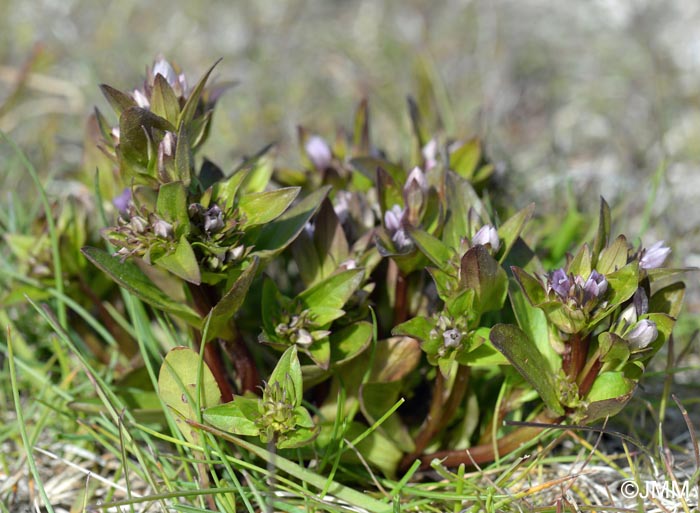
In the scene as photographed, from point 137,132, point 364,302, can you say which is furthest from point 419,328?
point 137,132

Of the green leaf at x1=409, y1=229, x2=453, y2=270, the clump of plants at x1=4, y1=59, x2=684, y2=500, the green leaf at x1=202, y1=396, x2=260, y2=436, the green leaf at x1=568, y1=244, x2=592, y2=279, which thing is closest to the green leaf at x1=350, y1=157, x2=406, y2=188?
the clump of plants at x1=4, y1=59, x2=684, y2=500

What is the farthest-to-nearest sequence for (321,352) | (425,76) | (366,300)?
(425,76)
(366,300)
(321,352)

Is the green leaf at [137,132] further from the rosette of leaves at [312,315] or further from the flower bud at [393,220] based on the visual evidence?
the flower bud at [393,220]

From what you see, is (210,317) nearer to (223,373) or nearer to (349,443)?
(223,373)

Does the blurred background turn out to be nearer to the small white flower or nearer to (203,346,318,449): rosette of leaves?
(203,346,318,449): rosette of leaves

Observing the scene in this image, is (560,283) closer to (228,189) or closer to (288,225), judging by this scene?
(288,225)

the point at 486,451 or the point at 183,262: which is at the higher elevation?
the point at 183,262

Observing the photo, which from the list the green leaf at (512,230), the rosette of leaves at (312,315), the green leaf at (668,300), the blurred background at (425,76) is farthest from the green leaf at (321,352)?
the blurred background at (425,76)

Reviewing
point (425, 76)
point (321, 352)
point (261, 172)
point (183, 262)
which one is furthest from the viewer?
point (425, 76)
